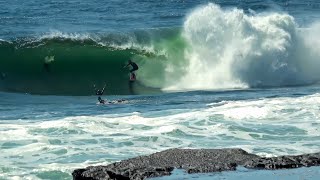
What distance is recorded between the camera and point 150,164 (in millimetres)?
13953

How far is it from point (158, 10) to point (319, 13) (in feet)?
28.1

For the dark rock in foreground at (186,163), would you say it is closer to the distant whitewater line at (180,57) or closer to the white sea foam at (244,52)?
the distant whitewater line at (180,57)

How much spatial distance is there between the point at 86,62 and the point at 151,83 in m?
3.40

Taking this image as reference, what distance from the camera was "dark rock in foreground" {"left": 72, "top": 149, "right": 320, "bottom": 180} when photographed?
1348cm

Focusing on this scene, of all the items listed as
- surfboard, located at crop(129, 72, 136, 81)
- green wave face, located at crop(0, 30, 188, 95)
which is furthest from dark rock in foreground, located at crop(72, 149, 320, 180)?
surfboard, located at crop(129, 72, 136, 81)

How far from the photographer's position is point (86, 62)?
34031 millimetres

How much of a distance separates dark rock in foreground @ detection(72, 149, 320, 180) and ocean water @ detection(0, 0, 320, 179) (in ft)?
2.27

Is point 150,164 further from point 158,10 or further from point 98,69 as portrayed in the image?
point 158,10

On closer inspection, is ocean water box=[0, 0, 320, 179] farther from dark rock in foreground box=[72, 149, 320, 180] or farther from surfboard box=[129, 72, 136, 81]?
dark rock in foreground box=[72, 149, 320, 180]

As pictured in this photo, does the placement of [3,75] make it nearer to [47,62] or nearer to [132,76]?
[47,62]

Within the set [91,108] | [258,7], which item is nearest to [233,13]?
[91,108]

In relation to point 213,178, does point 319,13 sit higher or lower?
higher

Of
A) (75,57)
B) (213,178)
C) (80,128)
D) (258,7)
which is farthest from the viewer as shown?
(258,7)

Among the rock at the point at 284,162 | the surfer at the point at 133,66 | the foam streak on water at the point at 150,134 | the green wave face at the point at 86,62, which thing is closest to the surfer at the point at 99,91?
the green wave face at the point at 86,62
